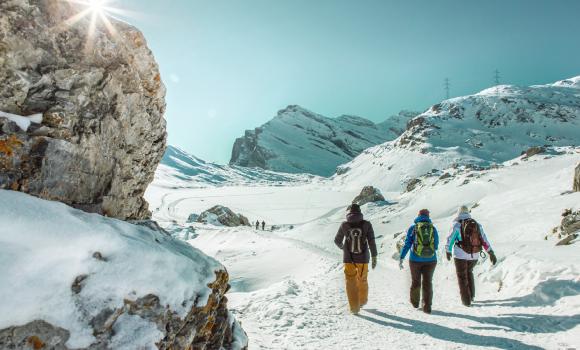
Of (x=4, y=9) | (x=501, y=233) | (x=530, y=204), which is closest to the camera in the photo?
(x=4, y=9)

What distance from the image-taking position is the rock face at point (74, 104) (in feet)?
12.5

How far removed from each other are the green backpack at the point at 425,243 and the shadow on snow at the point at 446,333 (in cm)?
126

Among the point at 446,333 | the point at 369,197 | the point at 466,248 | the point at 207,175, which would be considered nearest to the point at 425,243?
the point at 466,248

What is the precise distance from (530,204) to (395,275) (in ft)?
29.5

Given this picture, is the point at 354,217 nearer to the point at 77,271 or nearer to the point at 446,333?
the point at 446,333

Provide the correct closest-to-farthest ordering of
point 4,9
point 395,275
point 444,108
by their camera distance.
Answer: point 4,9, point 395,275, point 444,108

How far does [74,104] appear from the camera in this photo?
429 centimetres

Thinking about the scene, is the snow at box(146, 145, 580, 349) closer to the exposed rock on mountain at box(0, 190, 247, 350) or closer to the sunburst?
the exposed rock on mountain at box(0, 190, 247, 350)

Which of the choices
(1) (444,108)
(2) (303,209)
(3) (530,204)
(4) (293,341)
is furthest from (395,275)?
(1) (444,108)

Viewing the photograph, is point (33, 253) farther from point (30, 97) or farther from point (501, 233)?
point (501, 233)

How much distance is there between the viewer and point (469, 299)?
765 cm

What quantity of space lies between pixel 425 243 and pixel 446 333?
1.77 m

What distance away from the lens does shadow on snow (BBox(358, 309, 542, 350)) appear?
A: 17.5 ft

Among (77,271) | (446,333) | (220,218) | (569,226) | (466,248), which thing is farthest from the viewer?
(220,218)
